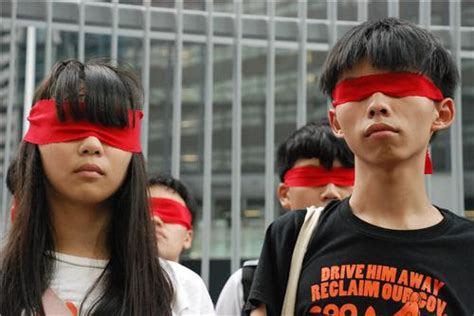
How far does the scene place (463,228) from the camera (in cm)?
173

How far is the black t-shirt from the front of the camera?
1.63 m

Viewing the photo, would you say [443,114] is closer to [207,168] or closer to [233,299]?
[233,299]

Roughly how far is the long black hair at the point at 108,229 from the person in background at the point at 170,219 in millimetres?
1026

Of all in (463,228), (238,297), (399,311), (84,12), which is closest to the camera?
(399,311)

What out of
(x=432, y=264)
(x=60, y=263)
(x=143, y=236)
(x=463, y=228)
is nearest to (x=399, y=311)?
(x=432, y=264)

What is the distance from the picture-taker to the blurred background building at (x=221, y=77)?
13.3 ft

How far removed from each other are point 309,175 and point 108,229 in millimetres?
849

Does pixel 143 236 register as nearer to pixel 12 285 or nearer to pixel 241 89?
pixel 12 285

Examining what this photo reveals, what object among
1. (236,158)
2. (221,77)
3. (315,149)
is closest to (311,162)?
(315,149)

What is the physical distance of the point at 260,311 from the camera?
5.60 feet

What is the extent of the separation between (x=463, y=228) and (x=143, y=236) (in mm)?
744

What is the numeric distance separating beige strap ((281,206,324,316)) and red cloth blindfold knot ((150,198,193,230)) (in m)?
1.35

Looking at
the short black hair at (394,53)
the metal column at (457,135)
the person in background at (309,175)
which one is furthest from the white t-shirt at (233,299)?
the metal column at (457,135)

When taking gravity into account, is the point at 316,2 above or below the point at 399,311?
above
